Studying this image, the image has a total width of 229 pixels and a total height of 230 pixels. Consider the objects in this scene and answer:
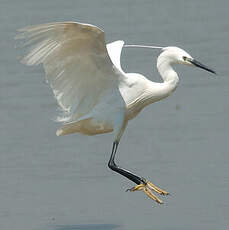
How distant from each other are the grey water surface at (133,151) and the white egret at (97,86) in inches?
14.0

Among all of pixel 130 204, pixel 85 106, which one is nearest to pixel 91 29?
pixel 85 106

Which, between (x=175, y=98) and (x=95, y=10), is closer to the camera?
(x=175, y=98)

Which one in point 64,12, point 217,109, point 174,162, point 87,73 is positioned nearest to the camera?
point 87,73

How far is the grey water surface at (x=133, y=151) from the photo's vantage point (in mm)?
10969

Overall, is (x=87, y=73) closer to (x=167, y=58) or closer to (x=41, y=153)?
(x=167, y=58)

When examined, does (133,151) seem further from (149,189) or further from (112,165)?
(149,189)

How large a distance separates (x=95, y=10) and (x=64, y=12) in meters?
0.48

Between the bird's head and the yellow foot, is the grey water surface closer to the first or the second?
the yellow foot

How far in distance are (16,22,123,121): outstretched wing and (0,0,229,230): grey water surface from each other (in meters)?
0.89

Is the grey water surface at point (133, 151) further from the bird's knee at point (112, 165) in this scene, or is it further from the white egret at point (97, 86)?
the white egret at point (97, 86)

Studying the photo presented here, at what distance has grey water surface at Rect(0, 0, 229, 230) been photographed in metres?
11.0

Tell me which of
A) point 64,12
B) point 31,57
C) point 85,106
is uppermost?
point 31,57

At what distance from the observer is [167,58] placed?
11.3m

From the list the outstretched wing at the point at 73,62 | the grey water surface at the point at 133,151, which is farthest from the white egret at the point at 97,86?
the grey water surface at the point at 133,151
